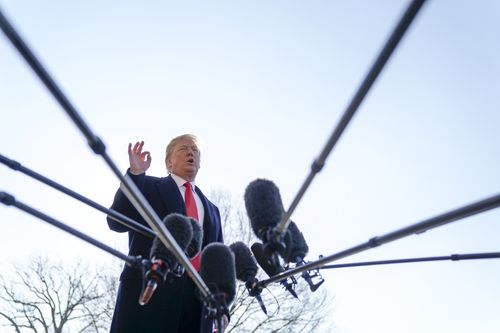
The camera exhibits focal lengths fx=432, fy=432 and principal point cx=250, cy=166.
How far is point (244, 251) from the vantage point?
3.61 meters

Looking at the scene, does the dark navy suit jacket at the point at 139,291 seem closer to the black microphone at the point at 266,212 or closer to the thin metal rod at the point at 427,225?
the black microphone at the point at 266,212

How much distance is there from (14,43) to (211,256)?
2.16m

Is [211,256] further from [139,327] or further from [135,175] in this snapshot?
[135,175]

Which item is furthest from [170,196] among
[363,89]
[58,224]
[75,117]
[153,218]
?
[363,89]

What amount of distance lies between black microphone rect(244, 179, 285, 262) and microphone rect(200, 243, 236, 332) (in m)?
0.66

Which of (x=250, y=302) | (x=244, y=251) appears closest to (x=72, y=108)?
(x=244, y=251)

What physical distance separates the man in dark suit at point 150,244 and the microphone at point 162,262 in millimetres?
388

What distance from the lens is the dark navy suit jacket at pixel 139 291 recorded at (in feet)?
10.6

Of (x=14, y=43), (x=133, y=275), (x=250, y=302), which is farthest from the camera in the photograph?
(x=250, y=302)

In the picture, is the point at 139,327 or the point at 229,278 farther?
the point at 139,327

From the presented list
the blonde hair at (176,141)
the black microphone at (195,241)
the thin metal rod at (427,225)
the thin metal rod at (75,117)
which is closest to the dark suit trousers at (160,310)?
the black microphone at (195,241)

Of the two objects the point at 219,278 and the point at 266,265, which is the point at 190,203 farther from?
the point at 219,278

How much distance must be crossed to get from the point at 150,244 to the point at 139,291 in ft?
1.23

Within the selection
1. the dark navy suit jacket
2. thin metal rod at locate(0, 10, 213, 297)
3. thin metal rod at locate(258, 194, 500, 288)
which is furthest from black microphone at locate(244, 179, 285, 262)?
the dark navy suit jacket
